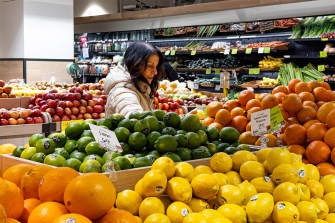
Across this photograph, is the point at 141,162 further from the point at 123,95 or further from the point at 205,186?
the point at 123,95

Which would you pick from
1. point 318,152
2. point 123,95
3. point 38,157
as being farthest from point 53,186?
point 123,95

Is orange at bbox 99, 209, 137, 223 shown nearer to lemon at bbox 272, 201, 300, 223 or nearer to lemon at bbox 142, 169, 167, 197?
lemon at bbox 142, 169, 167, 197

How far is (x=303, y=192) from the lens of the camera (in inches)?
81.6

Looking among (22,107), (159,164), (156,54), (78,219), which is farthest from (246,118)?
(22,107)

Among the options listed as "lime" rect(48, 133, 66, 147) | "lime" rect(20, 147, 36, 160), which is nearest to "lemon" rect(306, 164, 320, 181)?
"lime" rect(48, 133, 66, 147)

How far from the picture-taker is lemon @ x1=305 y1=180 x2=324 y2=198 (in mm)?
2152

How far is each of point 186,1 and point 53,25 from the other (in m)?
3.07

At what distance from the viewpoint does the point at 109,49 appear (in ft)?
39.8

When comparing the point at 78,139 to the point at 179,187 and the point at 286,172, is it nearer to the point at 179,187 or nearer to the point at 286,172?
the point at 179,187

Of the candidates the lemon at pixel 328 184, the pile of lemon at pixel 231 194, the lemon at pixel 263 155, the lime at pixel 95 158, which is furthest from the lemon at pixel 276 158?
the lime at pixel 95 158

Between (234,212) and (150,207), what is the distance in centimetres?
32

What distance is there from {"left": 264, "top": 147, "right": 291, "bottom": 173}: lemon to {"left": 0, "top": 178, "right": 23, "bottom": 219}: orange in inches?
44.2

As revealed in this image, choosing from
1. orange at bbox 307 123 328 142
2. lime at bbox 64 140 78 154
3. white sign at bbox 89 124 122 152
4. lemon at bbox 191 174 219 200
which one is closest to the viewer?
lemon at bbox 191 174 219 200

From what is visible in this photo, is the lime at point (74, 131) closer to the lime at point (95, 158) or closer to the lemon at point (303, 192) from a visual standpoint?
the lime at point (95, 158)
